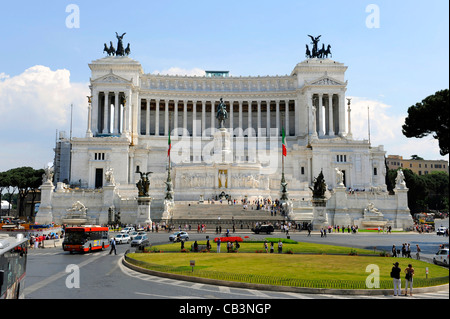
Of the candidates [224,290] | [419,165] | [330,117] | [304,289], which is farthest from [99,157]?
[419,165]

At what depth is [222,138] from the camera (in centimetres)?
8831

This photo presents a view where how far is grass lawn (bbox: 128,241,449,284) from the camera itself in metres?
21.9

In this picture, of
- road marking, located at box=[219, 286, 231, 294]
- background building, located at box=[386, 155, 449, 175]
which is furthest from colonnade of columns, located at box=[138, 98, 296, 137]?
road marking, located at box=[219, 286, 231, 294]

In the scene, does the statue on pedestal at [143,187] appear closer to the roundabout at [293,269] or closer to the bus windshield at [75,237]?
the bus windshield at [75,237]

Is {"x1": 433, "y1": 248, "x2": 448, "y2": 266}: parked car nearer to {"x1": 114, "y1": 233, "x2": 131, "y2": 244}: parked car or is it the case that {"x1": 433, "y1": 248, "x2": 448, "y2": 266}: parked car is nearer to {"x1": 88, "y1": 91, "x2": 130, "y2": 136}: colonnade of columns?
{"x1": 114, "y1": 233, "x2": 131, "y2": 244}: parked car

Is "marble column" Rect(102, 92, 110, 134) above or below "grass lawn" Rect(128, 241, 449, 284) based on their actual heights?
above

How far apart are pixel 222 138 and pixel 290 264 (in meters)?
63.5

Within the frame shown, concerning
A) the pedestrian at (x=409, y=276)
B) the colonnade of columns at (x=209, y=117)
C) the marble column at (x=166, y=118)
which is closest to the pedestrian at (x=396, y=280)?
the pedestrian at (x=409, y=276)

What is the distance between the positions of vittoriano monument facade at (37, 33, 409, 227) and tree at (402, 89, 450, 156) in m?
19.6

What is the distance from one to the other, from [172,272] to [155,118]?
89.7 metres

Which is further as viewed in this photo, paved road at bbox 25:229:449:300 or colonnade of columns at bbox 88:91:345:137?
colonnade of columns at bbox 88:91:345:137

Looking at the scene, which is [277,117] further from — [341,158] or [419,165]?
[419,165]

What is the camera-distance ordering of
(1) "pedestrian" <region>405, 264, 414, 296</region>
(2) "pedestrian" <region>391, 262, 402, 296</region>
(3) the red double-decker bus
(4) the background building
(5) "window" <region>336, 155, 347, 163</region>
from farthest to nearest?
→ (4) the background building, (5) "window" <region>336, 155, 347, 163</region>, (3) the red double-decker bus, (1) "pedestrian" <region>405, 264, 414, 296</region>, (2) "pedestrian" <region>391, 262, 402, 296</region>
